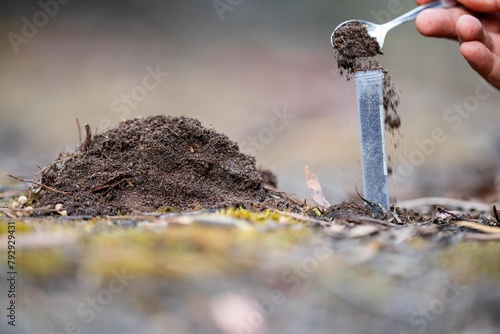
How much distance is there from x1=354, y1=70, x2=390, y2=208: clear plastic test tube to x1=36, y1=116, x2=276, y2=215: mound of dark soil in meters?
0.48

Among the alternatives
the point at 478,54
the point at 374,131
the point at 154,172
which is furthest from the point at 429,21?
the point at 154,172

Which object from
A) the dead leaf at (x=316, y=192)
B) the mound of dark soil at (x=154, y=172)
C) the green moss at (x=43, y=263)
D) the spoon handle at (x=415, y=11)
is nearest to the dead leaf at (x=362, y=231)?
the mound of dark soil at (x=154, y=172)

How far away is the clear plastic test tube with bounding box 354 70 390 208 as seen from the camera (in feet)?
8.43

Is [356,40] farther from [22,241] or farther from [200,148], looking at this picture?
[22,241]

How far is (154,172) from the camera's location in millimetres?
2570

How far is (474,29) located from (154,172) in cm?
177

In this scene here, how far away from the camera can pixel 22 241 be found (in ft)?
5.94

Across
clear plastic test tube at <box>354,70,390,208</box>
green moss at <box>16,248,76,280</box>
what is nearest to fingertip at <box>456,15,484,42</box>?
clear plastic test tube at <box>354,70,390,208</box>

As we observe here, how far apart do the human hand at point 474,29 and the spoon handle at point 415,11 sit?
0.05 m

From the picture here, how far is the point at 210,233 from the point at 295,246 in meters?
0.25

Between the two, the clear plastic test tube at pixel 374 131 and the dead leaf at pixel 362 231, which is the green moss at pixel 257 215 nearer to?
the dead leaf at pixel 362 231

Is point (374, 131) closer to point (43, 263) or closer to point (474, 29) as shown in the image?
point (474, 29)

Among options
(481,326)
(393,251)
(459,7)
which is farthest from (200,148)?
(459,7)

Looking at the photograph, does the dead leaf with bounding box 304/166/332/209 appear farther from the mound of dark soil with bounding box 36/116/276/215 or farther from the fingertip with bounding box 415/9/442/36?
the fingertip with bounding box 415/9/442/36
